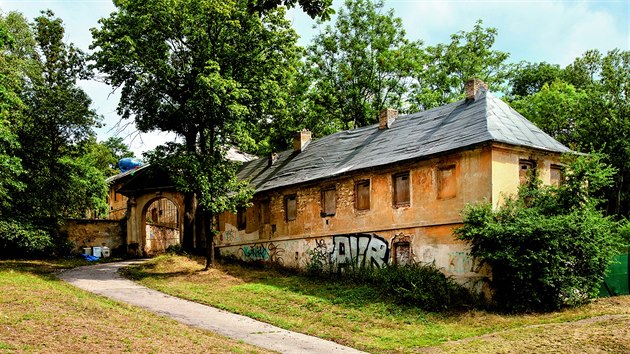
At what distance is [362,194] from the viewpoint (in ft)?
74.2

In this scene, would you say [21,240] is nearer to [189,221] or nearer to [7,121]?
[7,121]

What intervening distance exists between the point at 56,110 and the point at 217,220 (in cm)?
998

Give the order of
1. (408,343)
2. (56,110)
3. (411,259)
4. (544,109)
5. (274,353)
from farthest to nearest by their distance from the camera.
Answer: (544,109)
(56,110)
(411,259)
(408,343)
(274,353)

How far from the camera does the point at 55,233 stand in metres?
29.4

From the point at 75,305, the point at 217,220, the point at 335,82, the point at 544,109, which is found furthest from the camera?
the point at 335,82

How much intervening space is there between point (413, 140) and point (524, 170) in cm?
438

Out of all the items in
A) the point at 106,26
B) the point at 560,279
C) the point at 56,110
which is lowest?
the point at 560,279

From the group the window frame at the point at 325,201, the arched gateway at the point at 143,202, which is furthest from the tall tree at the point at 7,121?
the window frame at the point at 325,201

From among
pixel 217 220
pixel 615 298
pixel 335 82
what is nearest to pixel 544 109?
pixel 335 82

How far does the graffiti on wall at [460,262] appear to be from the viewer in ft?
59.7

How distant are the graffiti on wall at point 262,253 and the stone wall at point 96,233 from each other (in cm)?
849

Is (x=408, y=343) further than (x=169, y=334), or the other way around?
(x=408, y=343)

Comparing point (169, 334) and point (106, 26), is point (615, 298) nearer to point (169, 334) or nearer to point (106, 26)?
point (169, 334)

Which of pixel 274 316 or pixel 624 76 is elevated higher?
pixel 624 76
